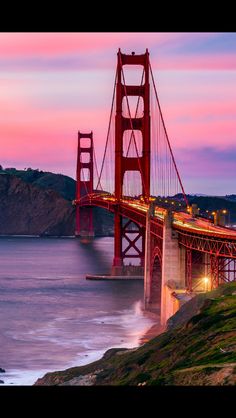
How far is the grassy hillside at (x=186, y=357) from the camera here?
20.6m

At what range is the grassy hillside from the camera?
2056 centimetres

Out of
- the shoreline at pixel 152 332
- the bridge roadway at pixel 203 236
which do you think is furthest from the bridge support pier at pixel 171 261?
the shoreline at pixel 152 332

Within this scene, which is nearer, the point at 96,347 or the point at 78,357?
the point at 78,357

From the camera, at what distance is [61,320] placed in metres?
50.9

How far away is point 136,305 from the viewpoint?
57969 mm

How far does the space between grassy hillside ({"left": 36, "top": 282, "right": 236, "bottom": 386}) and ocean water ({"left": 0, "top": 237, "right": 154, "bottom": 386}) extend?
3070mm

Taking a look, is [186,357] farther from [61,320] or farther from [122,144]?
[122,144]

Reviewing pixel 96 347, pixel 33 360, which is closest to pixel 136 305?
pixel 96 347

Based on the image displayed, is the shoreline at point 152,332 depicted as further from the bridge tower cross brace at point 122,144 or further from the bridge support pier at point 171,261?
the bridge tower cross brace at point 122,144

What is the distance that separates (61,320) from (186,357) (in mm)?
26610

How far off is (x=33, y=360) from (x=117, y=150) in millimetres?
47674
